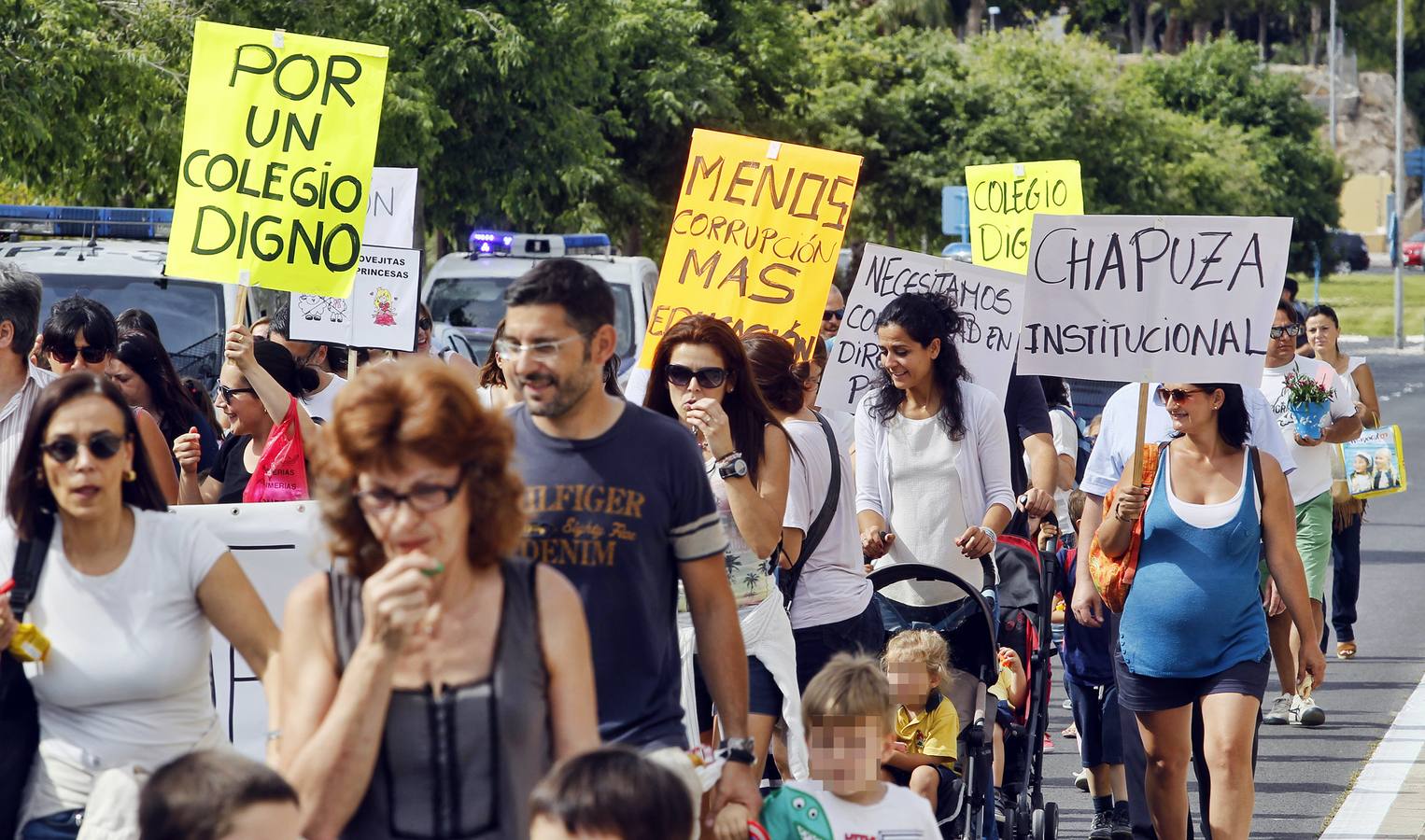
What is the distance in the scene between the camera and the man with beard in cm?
389

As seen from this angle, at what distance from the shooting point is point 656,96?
2920cm

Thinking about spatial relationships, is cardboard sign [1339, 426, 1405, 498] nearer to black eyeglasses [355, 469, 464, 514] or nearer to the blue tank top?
the blue tank top

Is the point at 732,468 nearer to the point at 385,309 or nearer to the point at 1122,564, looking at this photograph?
the point at 1122,564

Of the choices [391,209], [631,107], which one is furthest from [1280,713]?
[631,107]

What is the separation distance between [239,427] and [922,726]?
2.55 m

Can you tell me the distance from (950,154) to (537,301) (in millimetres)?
36551

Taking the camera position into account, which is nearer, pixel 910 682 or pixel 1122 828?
pixel 910 682

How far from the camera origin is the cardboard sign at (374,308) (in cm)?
878

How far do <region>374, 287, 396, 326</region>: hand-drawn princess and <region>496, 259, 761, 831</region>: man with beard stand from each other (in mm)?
5298

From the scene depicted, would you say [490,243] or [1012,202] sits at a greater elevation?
[490,243]

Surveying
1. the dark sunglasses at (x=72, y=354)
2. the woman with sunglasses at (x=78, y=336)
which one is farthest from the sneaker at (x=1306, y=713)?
the dark sunglasses at (x=72, y=354)

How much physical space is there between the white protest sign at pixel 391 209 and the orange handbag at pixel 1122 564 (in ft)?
13.6

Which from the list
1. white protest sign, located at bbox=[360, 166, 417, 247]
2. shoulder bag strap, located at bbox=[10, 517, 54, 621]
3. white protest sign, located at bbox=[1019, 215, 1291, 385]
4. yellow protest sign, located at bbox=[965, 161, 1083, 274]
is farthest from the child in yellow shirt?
yellow protest sign, located at bbox=[965, 161, 1083, 274]

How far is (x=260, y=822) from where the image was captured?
121 inches
